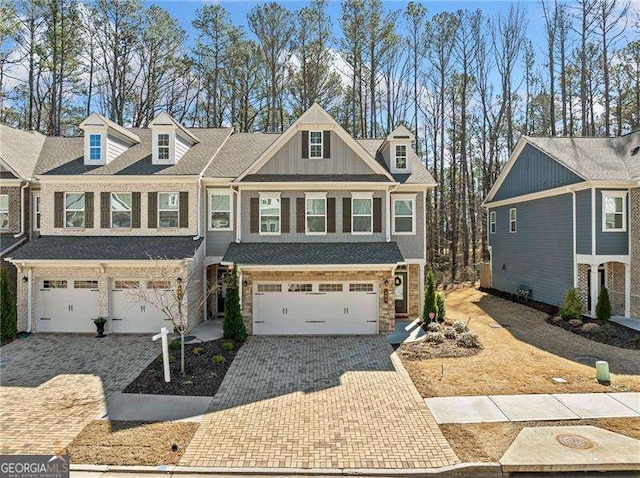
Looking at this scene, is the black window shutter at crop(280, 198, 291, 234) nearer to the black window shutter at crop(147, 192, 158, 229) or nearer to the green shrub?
the black window shutter at crop(147, 192, 158, 229)

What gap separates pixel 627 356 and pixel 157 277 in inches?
624

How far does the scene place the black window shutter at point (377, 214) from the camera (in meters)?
14.9

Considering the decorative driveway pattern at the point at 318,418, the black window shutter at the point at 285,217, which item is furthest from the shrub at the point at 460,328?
the black window shutter at the point at 285,217

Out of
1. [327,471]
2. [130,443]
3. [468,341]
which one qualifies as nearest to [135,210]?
[130,443]

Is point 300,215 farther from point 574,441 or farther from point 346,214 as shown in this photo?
point 574,441

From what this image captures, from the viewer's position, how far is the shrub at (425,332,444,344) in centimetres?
1246

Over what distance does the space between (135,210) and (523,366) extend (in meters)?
15.1

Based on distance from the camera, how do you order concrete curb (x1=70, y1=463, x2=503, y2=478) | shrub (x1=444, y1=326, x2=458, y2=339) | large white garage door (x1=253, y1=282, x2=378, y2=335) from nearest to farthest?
concrete curb (x1=70, y1=463, x2=503, y2=478) → shrub (x1=444, y1=326, x2=458, y2=339) → large white garage door (x1=253, y1=282, x2=378, y2=335)

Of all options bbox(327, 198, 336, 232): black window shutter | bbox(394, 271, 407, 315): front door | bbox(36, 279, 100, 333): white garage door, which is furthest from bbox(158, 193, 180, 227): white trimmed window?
bbox(394, 271, 407, 315): front door

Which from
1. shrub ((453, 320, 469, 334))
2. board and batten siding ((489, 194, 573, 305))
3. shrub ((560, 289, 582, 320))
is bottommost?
shrub ((453, 320, 469, 334))

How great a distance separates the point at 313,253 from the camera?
14.0 m

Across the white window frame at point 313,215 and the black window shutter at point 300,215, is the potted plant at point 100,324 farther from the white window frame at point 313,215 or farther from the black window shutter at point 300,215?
the white window frame at point 313,215

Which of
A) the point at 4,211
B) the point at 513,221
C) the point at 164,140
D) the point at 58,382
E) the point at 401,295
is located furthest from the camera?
the point at 513,221

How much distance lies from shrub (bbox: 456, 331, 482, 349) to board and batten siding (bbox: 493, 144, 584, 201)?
29.5 feet
